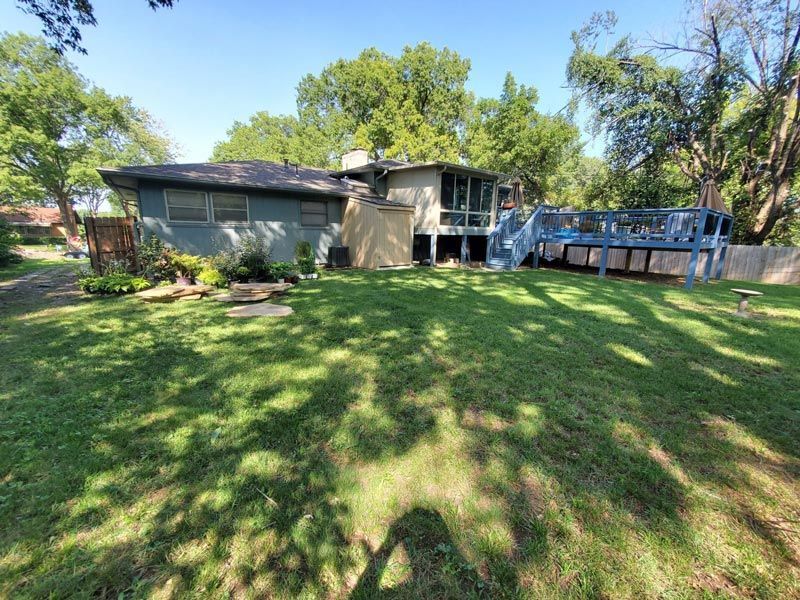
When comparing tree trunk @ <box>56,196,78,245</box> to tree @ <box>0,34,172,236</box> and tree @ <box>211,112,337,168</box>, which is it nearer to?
tree @ <box>0,34,172,236</box>

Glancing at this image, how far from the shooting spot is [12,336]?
4.43 meters

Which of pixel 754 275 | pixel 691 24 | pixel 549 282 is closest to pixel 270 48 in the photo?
pixel 549 282

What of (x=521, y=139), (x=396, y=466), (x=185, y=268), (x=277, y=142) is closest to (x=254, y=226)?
(x=185, y=268)

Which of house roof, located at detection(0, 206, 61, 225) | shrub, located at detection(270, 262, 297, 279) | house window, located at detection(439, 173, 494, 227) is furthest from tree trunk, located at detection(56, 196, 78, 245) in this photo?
house window, located at detection(439, 173, 494, 227)

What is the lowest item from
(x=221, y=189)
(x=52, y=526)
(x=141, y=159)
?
(x=52, y=526)

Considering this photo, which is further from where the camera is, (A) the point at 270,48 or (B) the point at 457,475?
(A) the point at 270,48

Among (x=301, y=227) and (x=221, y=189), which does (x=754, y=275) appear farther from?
(x=221, y=189)

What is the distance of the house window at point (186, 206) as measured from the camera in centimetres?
925

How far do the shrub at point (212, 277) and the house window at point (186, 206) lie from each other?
2.60 meters

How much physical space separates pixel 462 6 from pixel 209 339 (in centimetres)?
1992

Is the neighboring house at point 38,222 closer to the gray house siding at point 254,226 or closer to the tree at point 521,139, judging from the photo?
the gray house siding at point 254,226

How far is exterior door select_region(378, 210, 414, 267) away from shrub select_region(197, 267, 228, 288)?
5.08 metres

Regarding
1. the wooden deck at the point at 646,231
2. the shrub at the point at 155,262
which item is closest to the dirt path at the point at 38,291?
the shrub at the point at 155,262

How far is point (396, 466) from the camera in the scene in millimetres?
2188
